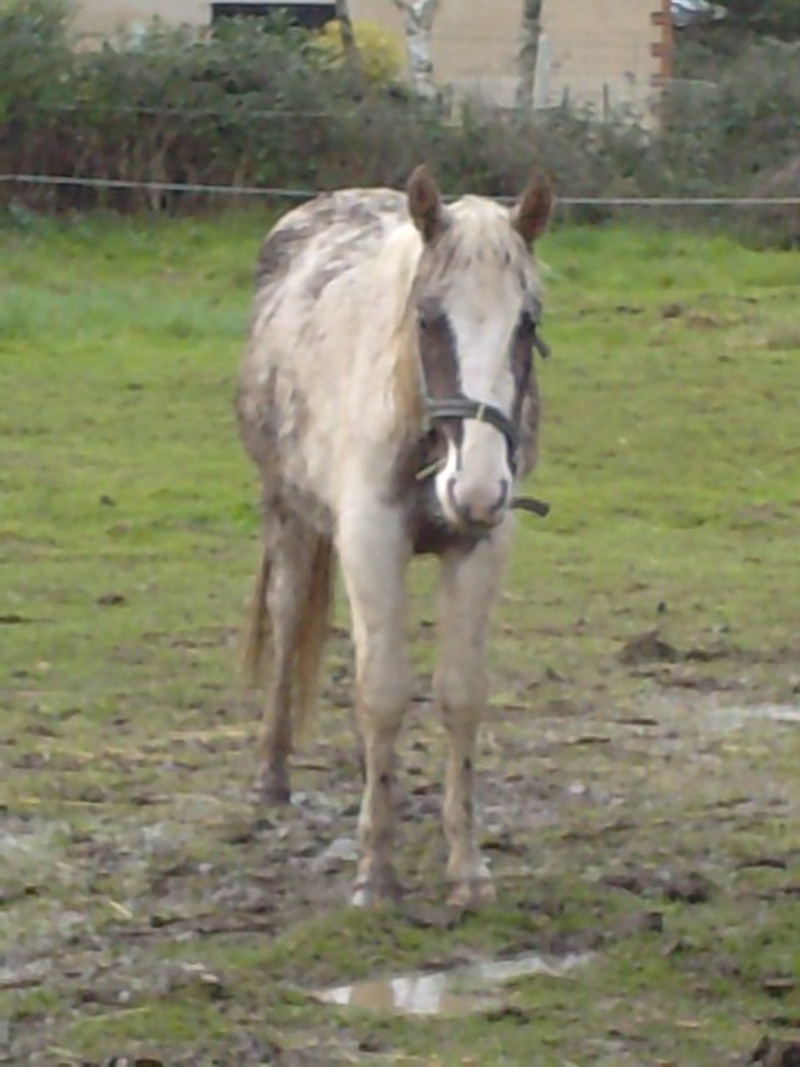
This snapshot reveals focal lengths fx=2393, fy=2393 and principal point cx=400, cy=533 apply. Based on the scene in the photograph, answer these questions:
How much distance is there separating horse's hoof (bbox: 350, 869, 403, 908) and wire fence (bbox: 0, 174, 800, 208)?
1244 centimetres

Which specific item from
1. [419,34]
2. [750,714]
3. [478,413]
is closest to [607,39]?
[419,34]

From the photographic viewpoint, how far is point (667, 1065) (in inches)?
176

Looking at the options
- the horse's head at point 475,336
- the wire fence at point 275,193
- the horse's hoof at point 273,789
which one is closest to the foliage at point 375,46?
the wire fence at point 275,193

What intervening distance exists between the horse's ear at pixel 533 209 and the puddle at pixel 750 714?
2837 millimetres

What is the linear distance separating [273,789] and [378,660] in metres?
1.27

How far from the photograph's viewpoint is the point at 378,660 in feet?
18.4

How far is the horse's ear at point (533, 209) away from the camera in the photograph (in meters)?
5.27

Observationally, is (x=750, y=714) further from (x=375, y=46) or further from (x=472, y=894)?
(x=375, y=46)

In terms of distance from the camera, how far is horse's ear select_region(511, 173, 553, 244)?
5270 millimetres

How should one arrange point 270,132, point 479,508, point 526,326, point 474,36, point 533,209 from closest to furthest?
point 479,508, point 526,326, point 533,209, point 270,132, point 474,36

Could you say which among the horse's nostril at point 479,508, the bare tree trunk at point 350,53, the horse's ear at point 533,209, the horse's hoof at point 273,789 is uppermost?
the horse's ear at point 533,209

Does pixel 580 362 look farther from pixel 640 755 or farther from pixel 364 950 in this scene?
pixel 364 950

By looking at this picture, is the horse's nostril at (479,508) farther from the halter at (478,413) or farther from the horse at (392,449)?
the halter at (478,413)

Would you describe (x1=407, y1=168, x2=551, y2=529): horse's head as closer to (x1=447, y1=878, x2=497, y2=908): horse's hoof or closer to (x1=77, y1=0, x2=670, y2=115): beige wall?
(x1=447, y1=878, x2=497, y2=908): horse's hoof
